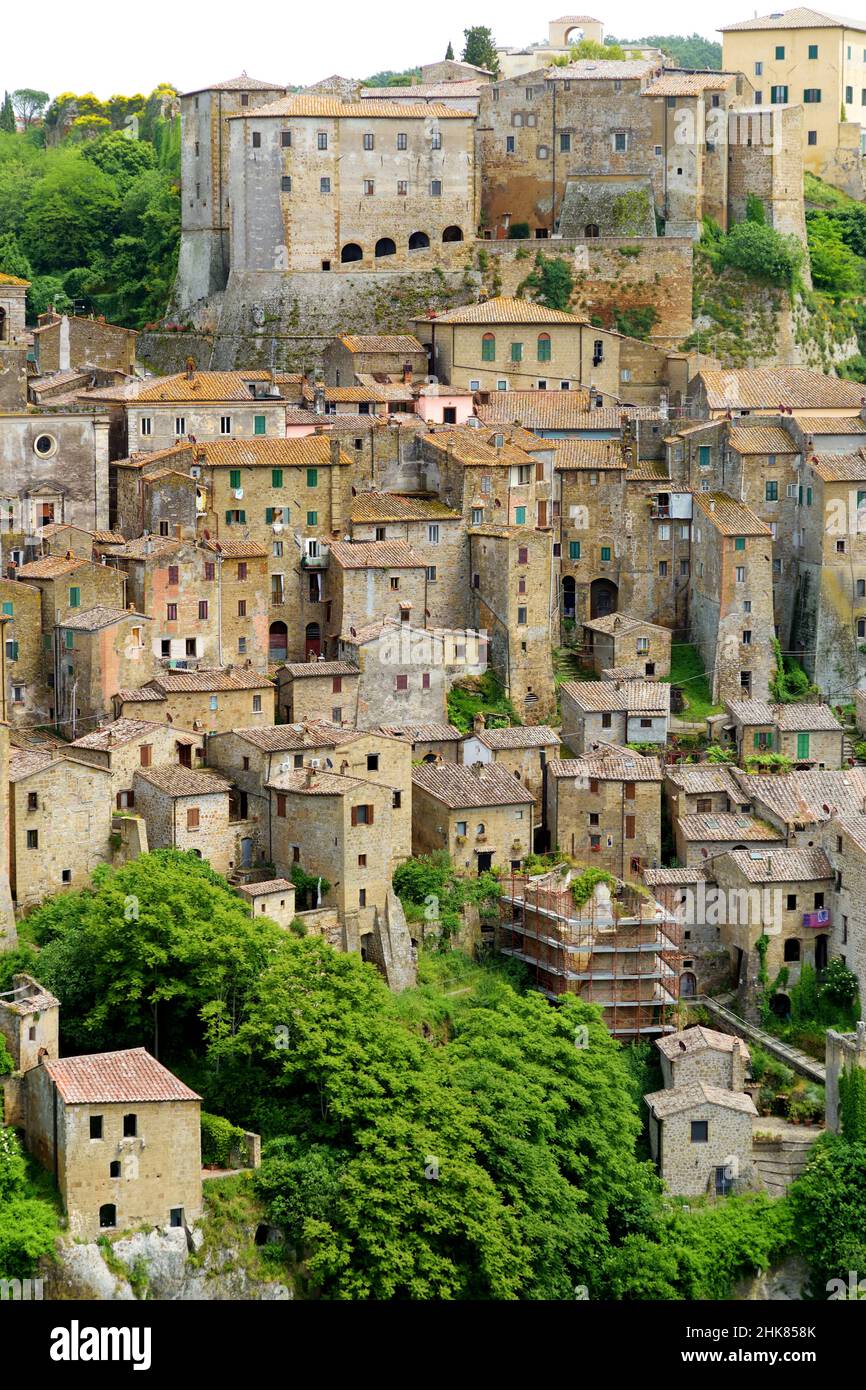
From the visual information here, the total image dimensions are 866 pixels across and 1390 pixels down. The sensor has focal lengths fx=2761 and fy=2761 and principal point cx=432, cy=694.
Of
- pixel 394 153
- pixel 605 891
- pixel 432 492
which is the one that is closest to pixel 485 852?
pixel 605 891

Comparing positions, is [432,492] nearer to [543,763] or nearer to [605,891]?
[543,763]

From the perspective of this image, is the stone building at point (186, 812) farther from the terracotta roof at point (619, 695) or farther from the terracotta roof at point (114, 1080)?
the terracotta roof at point (619, 695)

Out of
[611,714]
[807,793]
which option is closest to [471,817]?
A: [611,714]

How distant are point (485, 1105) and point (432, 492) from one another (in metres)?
21.6

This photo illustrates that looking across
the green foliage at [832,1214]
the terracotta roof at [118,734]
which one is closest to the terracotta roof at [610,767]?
the terracotta roof at [118,734]

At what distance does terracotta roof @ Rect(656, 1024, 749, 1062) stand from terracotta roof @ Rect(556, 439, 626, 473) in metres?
19.1

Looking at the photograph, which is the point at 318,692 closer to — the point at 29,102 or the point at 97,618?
the point at 97,618

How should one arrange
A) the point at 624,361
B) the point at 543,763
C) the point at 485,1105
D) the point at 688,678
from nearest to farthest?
the point at 485,1105 < the point at 543,763 < the point at 688,678 < the point at 624,361

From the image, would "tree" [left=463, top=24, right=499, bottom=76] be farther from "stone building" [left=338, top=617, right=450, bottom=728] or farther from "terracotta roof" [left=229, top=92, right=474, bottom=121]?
"stone building" [left=338, top=617, right=450, bottom=728]

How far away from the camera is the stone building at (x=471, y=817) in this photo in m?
61.2

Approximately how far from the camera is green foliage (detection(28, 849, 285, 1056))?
5378 cm

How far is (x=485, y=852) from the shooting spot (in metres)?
61.8

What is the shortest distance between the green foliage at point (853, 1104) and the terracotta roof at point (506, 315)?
28.9 m

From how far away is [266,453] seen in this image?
68.6 metres
